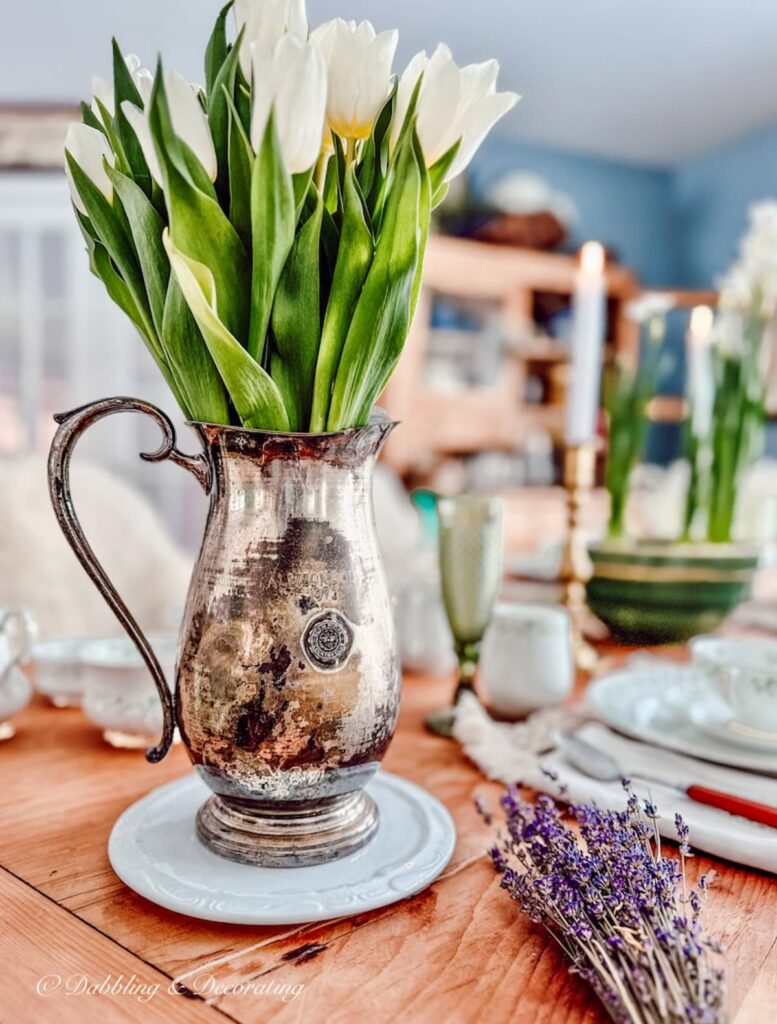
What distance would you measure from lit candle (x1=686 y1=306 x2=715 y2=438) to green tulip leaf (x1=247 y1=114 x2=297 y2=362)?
0.93m

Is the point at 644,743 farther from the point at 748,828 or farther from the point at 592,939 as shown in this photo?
the point at 592,939

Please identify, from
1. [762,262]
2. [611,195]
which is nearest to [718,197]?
[611,195]

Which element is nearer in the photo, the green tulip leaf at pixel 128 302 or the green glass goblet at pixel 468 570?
the green tulip leaf at pixel 128 302

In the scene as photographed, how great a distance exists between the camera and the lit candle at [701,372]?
4.16 feet

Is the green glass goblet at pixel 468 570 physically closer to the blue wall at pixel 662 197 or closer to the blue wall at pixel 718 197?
the blue wall at pixel 662 197

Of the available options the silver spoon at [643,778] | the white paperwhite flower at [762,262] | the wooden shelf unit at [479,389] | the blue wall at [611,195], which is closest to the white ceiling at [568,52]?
the blue wall at [611,195]

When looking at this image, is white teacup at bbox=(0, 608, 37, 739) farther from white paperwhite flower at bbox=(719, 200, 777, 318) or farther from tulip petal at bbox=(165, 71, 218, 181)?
white paperwhite flower at bbox=(719, 200, 777, 318)

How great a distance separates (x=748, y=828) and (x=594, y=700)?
0.74 feet

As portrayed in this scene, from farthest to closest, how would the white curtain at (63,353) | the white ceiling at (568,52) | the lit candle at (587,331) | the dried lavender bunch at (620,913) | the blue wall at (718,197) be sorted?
1. the blue wall at (718,197)
2. the white curtain at (63,353)
3. the white ceiling at (568,52)
4. the lit candle at (587,331)
5. the dried lavender bunch at (620,913)

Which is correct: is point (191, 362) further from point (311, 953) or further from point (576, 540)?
point (576, 540)

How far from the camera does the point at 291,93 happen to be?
404 mm

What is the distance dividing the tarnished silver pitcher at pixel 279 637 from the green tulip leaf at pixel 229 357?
12 mm

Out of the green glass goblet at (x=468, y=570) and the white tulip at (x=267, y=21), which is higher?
the white tulip at (x=267, y=21)

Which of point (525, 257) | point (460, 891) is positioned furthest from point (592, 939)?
point (525, 257)
